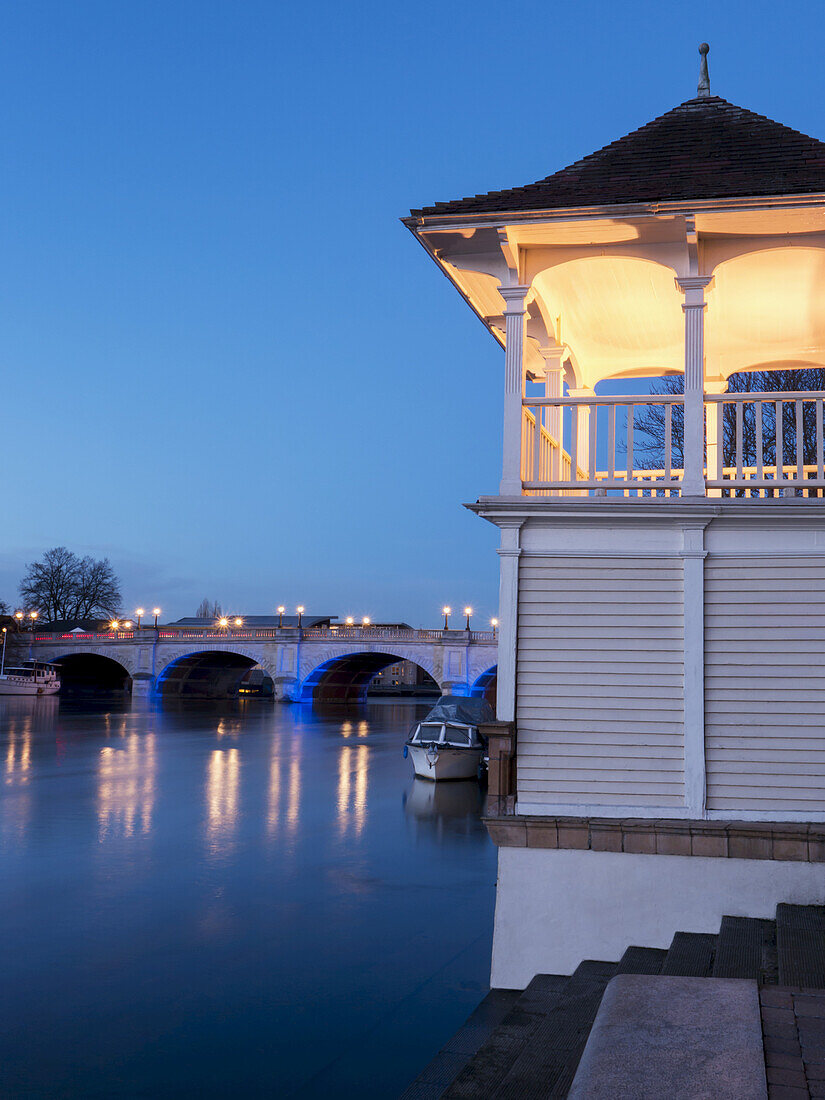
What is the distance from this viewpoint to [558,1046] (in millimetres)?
5258

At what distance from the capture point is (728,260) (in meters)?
7.52

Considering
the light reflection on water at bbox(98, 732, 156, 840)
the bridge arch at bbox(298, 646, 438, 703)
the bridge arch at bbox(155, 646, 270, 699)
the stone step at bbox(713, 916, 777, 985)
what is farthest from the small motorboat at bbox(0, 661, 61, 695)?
the stone step at bbox(713, 916, 777, 985)

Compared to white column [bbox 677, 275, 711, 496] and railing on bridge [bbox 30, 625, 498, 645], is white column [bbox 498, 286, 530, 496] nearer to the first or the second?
white column [bbox 677, 275, 711, 496]

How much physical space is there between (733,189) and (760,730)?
407 cm

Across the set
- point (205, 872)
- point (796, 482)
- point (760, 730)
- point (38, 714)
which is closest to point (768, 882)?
point (760, 730)

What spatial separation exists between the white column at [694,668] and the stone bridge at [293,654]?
189 ft

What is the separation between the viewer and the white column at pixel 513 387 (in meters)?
7.44

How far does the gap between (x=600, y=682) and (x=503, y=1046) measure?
2.78 meters

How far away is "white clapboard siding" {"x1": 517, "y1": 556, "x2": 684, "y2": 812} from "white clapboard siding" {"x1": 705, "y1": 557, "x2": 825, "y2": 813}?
0.29m

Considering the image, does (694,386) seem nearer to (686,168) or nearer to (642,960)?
(686,168)

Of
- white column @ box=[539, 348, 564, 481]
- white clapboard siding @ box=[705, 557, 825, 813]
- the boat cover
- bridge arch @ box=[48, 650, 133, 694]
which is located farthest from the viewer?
bridge arch @ box=[48, 650, 133, 694]

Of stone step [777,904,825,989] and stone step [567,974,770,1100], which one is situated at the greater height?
stone step [567,974,770,1100]

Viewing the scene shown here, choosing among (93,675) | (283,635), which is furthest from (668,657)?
(93,675)

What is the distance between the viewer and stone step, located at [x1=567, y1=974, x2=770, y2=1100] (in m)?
3.43
